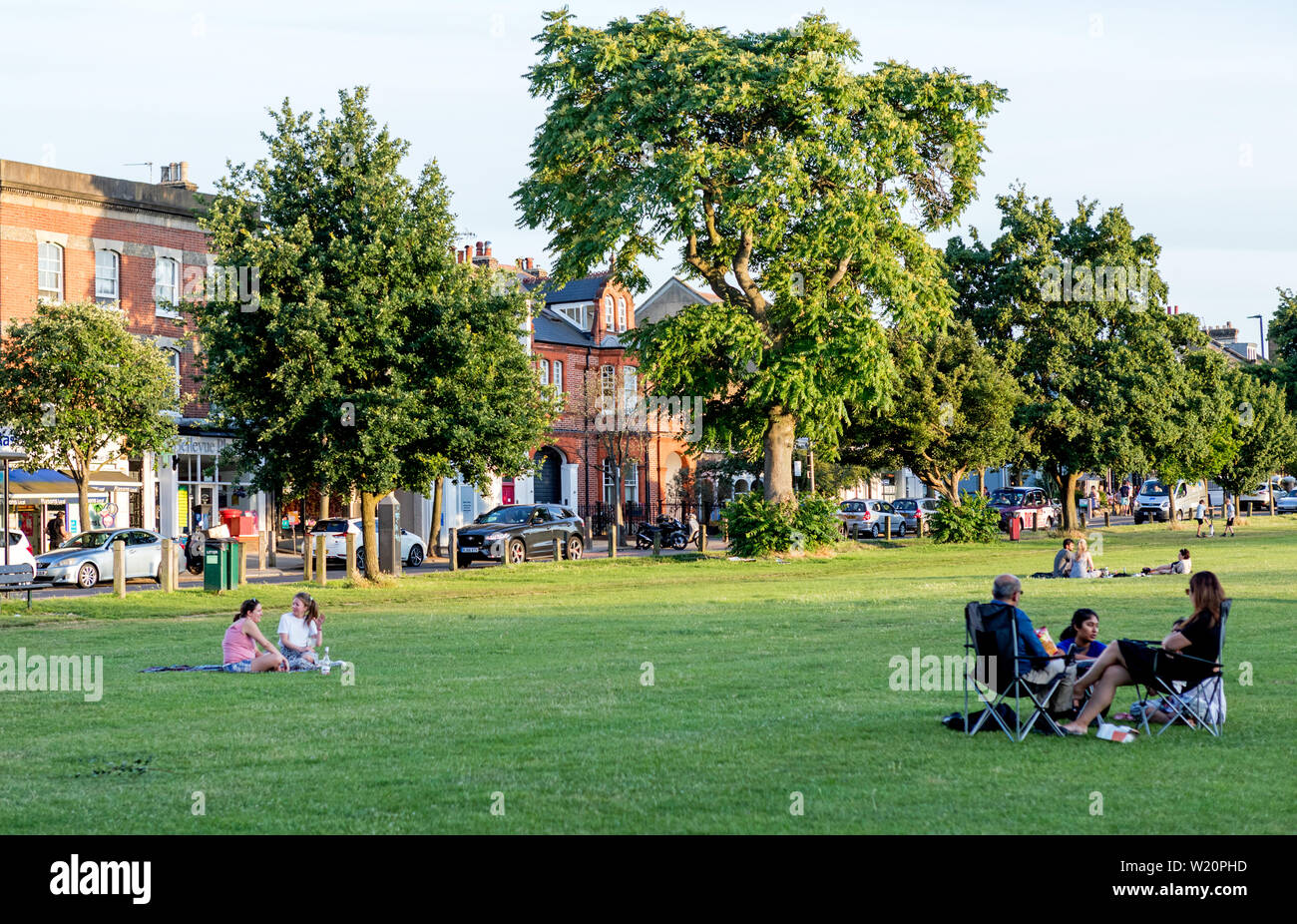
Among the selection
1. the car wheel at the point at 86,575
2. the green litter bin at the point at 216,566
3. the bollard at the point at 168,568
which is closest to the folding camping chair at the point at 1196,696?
the green litter bin at the point at 216,566

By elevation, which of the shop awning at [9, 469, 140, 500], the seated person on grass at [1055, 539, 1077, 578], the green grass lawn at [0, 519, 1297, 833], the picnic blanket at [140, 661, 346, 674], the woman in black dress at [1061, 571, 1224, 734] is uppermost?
the shop awning at [9, 469, 140, 500]

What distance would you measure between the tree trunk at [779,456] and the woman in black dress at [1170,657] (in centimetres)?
2990

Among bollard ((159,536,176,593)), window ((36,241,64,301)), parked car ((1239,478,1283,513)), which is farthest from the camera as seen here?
parked car ((1239,478,1283,513))

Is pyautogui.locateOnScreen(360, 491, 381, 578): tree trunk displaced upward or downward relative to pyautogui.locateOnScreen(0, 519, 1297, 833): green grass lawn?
upward

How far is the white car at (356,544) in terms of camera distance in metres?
38.8

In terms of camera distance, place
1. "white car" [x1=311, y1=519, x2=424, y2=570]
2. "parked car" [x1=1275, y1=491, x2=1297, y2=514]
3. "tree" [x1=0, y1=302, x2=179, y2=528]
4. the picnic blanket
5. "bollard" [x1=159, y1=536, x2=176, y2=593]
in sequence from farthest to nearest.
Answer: "parked car" [x1=1275, y1=491, x2=1297, y2=514] < "white car" [x1=311, y1=519, x2=424, y2=570] < "tree" [x1=0, y1=302, x2=179, y2=528] < "bollard" [x1=159, y1=536, x2=176, y2=593] < the picnic blanket

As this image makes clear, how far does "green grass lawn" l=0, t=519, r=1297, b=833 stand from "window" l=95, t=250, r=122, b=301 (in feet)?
77.0

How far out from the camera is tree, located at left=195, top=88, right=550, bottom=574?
28.2 metres

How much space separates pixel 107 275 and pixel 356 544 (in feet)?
41.6

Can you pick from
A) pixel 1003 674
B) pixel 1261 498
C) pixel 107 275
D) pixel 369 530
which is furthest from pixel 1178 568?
pixel 1261 498

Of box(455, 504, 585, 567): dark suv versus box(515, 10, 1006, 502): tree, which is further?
box(455, 504, 585, 567): dark suv

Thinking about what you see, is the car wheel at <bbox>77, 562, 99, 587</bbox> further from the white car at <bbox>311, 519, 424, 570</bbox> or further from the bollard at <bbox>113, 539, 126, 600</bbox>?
the white car at <bbox>311, 519, 424, 570</bbox>

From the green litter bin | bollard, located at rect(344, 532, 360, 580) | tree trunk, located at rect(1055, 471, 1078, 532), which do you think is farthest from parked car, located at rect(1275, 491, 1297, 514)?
the green litter bin

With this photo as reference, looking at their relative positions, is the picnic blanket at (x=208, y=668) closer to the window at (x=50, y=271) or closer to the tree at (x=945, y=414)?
the window at (x=50, y=271)
